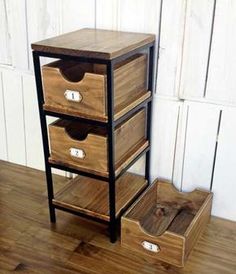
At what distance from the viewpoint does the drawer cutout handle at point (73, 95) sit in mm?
1407

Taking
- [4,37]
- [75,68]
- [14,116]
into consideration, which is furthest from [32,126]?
[75,68]

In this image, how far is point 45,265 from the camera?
149 cm

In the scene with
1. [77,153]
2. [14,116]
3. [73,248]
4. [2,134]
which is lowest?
[73,248]

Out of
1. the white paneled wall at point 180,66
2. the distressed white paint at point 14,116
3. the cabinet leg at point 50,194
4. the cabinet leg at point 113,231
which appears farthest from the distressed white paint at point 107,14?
the cabinet leg at point 113,231

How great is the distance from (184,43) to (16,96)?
876mm

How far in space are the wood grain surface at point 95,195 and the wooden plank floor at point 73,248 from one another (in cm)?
10

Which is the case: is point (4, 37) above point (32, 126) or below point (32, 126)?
above

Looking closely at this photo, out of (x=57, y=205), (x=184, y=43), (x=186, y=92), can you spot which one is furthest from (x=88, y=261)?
(x=184, y=43)

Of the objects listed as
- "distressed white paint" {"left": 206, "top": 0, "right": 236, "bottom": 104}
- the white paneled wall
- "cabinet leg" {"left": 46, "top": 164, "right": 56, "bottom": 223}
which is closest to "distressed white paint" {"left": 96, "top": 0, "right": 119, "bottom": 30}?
the white paneled wall

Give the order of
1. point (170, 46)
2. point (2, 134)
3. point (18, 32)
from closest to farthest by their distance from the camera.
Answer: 1. point (170, 46)
2. point (18, 32)
3. point (2, 134)

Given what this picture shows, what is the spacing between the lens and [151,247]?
1.51 meters

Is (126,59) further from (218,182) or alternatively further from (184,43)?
(218,182)

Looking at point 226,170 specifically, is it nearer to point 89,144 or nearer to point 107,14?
point 89,144

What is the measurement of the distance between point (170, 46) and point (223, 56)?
0.21 meters
